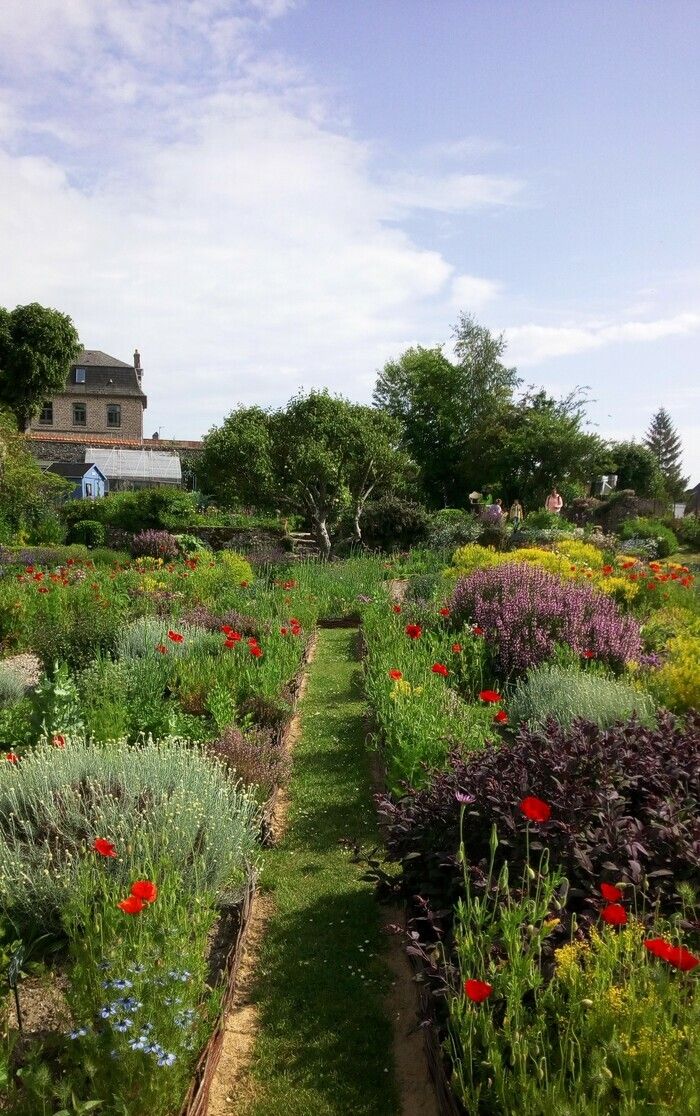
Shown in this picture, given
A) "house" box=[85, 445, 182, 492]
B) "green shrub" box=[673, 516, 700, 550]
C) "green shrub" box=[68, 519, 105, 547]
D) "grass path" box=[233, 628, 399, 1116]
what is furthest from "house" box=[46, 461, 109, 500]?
"grass path" box=[233, 628, 399, 1116]

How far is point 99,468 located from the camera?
39.8 metres

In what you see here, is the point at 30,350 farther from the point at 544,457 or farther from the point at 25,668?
the point at 25,668

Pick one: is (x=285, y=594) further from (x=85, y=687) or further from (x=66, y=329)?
(x=66, y=329)

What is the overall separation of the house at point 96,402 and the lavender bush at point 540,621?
44.9 metres

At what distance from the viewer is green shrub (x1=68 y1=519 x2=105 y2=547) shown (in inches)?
908

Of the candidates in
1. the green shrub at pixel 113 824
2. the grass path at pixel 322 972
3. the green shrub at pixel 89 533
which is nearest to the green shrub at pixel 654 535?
the green shrub at pixel 89 533

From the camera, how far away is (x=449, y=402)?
1551 inches

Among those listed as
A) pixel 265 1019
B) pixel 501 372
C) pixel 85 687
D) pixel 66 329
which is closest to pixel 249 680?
pixel 85 687

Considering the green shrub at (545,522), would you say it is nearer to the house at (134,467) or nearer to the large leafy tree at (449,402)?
the large leafy tree at (449,402)

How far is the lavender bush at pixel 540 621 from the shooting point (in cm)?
655

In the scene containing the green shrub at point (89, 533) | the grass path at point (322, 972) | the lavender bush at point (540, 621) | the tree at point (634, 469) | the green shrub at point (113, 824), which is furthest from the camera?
the tree at point (634, 469)

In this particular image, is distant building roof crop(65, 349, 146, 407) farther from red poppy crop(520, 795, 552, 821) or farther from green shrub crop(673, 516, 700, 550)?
red poppy crop(520, 795, 552, 821)

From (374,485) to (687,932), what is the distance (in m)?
16.4

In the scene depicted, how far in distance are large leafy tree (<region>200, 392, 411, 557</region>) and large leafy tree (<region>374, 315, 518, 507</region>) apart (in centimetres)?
1884
